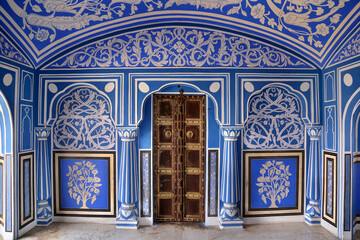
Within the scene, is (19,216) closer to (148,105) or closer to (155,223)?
(155,223)

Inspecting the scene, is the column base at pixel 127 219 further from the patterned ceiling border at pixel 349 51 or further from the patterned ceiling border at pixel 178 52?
the patterned ceiling border at pixel 349 51

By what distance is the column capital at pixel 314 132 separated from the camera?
3766 millimetres

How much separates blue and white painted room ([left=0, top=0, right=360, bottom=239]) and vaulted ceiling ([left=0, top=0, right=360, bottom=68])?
2 centimetres

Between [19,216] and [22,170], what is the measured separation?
628 mm

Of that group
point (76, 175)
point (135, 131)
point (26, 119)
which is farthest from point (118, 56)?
point (76, 175)

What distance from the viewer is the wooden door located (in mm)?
3926

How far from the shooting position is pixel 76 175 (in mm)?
3916

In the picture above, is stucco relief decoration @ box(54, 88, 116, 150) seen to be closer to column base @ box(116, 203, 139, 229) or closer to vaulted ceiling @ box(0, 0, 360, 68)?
vaulted ceiling @ box(0, 0, 360, 68)

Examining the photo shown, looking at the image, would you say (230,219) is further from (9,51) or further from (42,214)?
(9,51)

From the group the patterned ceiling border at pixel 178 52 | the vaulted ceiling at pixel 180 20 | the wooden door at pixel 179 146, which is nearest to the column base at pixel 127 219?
the wooden door at pixel 179 146

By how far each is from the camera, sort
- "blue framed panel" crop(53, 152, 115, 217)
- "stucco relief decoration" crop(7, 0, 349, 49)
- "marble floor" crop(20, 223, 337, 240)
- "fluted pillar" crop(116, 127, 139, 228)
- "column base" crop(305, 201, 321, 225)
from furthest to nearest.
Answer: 1. "blue framed panel" crop(53, 152, 115, 217)
2. "column base" crop(305, 201, 321, 225)
3. "fluted pillar" crop(116, 127, 139, 228)
4. "marble floor" crop(20, 223, 337, 240)
5. "stucco relief decoration" crop(7, 0, 349, 49)

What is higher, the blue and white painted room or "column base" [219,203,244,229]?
the blue and white painted room

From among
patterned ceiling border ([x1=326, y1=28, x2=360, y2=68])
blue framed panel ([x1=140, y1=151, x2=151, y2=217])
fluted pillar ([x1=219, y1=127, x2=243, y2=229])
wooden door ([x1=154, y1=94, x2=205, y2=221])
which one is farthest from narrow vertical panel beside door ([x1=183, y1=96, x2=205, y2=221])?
patterned ceiling border ([x1=326, y1=28, x2=360, y2=68])

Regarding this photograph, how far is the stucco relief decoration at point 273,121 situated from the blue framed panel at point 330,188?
0.54 meters
